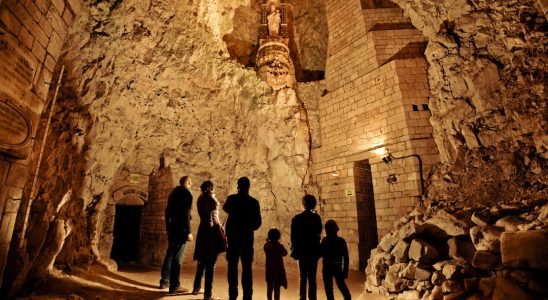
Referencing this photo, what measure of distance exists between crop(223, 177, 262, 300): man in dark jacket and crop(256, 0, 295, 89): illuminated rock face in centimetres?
748

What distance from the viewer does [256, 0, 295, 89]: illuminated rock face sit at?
35.2 feet

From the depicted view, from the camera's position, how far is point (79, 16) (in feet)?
15.5

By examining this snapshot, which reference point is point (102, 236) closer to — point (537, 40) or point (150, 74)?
point (150, 74)

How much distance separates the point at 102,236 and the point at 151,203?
1.64 metres

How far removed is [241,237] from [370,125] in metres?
6.98

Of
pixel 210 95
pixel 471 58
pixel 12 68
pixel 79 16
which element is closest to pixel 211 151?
pixel 210 95

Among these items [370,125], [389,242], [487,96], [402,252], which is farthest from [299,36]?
[402,252]

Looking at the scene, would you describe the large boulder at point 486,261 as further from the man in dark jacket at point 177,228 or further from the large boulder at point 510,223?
the man in dark jacket at point 177,228

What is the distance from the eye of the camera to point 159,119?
855cm

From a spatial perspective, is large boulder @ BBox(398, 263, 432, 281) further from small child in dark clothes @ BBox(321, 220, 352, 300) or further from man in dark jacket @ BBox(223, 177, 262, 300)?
man in dark jacket @ BBox(223, 177, 262, 300)

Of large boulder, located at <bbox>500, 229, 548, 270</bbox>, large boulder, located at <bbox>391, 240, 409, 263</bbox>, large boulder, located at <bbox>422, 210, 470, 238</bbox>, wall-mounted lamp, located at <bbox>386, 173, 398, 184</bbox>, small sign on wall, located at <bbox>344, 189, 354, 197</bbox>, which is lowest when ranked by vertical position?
large boulder, located at <bbox>391, 240, 409, 263</bbox>

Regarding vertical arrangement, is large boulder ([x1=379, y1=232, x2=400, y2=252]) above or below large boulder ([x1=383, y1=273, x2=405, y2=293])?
above

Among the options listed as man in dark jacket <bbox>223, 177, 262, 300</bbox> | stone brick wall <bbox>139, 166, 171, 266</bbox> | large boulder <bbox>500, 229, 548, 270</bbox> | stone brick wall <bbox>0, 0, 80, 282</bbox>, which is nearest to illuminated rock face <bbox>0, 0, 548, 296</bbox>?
stone brick wall <bbox>0, 0, 80, 282</bbox>

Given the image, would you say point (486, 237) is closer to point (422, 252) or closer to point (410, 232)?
point (422, 252)
